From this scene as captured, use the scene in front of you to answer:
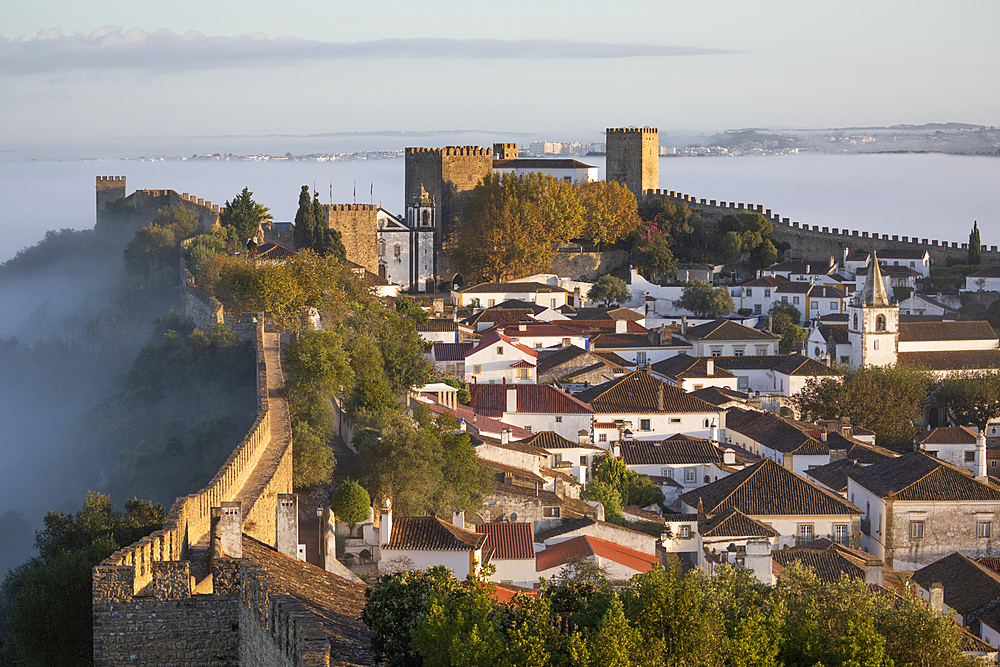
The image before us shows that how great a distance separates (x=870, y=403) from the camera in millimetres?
37062

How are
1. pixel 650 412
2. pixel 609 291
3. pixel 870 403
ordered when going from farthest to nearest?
pixel 609 291
pixel 870 403
pixel 650 412

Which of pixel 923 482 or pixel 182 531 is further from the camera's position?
pixel 923 482

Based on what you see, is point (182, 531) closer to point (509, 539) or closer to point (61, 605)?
point (61, 605)

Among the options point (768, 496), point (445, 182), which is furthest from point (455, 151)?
point (768, 496)

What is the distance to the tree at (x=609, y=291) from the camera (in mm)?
49312

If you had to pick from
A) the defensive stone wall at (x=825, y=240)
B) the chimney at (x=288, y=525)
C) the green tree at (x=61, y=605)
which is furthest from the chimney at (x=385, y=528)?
the defensive stone wall at (x=825, y=240)

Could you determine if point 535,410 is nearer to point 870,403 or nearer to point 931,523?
point 931,523

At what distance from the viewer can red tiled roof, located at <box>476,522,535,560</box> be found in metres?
18.4

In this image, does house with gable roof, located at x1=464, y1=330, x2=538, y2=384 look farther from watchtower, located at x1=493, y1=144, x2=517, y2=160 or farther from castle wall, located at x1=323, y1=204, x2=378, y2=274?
watchtower, located at x1=493, y1=144, x2=517, y2=160

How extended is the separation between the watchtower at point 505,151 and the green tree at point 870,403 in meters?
21.9

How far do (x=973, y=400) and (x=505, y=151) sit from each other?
→ 2392 cm

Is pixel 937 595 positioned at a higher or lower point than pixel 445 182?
lower

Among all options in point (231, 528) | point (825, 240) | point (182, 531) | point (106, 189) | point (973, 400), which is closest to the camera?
point (182, 531)

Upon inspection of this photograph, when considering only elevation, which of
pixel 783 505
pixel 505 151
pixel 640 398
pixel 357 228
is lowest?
pixel 783 505
